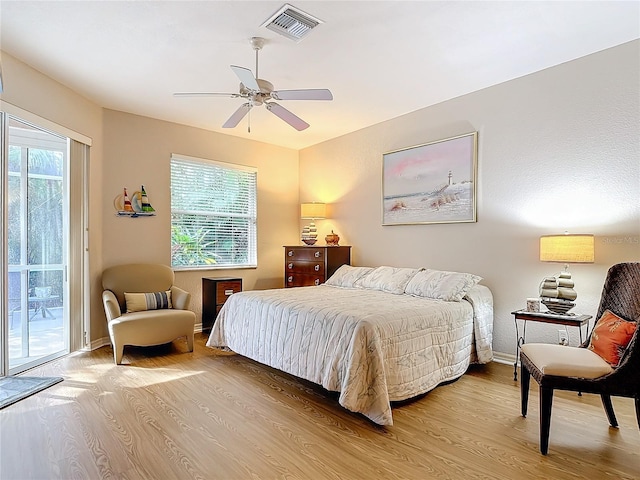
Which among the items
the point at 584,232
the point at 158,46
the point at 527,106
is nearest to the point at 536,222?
the point at 584,232

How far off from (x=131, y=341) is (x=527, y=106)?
4.41 meters

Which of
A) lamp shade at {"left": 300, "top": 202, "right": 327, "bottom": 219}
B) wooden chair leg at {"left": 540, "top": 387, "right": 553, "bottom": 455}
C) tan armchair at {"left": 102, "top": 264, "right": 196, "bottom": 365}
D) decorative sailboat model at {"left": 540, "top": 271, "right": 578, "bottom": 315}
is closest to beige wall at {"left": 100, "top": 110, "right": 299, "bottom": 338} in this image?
tan armchair at {"left": 102, "top": 264, "right": 196, "bottom": 365}

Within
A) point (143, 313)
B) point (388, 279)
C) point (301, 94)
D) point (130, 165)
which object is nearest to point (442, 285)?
point (388, 279)

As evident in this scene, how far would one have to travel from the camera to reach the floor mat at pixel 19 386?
9.36ft

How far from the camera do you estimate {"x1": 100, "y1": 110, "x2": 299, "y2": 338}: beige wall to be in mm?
4613

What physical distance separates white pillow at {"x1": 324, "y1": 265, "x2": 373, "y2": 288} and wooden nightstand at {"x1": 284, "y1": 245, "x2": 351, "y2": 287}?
0.78ft

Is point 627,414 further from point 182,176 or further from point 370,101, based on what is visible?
point 182,176

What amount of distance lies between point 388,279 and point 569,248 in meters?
1.72

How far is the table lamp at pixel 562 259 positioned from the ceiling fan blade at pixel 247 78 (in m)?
2.57

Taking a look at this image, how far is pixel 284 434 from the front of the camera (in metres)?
2.39

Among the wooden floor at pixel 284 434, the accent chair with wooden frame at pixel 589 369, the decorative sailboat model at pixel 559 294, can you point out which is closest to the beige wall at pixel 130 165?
the wooden floor at pixel 284 434

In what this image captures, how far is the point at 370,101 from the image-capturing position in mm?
4270

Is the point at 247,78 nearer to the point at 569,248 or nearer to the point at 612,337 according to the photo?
the point at 569,248

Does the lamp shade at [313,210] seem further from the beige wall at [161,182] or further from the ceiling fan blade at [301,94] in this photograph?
the ceiling fan blade at [301,94]
